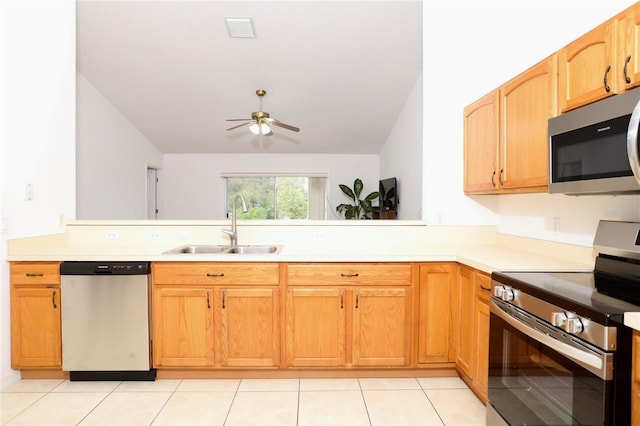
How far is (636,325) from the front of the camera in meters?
1.21

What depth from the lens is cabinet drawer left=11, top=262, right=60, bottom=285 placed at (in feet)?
8.05

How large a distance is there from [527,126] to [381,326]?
1486mm

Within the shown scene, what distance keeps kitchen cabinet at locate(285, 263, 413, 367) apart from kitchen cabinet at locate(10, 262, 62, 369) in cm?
149

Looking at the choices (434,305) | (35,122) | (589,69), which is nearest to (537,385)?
(434,305)

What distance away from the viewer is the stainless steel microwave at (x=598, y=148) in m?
1.43

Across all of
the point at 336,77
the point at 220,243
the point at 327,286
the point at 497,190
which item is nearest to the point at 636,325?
the point at 497,190

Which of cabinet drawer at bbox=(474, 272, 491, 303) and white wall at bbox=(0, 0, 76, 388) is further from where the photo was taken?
white wall at bbox=(0, 0, 76, 388)

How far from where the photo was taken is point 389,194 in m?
6.56

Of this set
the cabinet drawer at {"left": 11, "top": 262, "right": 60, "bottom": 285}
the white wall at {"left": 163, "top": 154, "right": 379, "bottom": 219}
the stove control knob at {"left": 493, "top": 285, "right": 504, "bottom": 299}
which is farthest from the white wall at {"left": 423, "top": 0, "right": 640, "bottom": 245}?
the white wall at {"left": 163, "top": 154, "right": 379, "bottom": 219}

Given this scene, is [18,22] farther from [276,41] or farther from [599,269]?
[599,269]

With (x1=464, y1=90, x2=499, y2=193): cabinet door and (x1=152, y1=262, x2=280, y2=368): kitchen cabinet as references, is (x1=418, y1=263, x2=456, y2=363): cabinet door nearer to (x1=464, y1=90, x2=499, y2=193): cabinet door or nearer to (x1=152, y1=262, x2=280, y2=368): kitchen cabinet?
(x1=464, y1=90, x2=499, y2=193): cabinet door

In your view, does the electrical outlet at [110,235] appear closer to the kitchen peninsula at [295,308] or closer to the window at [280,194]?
the kitchen peninsula at [295,308]

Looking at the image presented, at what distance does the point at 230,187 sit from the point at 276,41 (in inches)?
162

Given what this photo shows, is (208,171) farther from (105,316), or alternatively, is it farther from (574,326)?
(574,326)
